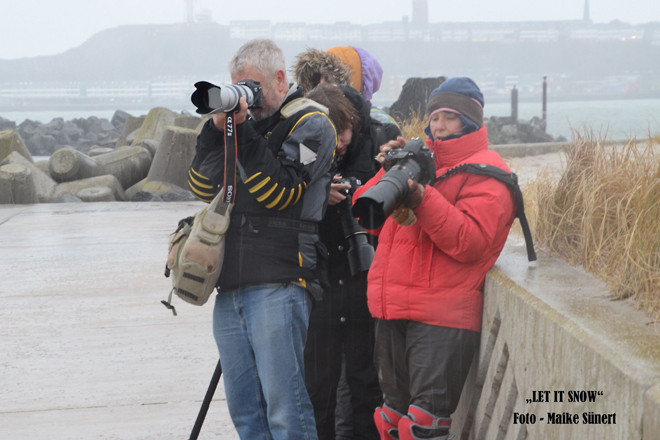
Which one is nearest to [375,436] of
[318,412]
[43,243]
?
[318,412]

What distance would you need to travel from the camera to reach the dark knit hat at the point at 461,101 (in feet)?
10.2

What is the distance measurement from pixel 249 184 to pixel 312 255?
13.5 inches

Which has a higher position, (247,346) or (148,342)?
(247,346)

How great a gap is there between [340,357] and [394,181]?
1.20 metres

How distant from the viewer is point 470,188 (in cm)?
301

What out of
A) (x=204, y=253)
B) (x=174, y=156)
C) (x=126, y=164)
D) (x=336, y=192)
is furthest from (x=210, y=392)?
(x=126, y=164)

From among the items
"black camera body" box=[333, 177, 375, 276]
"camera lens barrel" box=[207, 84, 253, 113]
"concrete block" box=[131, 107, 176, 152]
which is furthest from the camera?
"concrete block" box=[131, 107, 176, 152]

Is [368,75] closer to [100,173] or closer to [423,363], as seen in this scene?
[423,363]

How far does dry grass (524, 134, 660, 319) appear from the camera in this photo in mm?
2703

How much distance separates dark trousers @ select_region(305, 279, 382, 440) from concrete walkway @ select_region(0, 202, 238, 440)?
0.73 metres

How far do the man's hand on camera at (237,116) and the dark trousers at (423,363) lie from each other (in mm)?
870

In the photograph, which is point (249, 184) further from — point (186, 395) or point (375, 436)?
point (186, 395)

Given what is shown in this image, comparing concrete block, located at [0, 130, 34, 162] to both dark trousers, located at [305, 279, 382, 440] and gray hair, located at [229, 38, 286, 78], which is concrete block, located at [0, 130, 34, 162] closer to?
dark trousers, located at [305, 279, 382, 440]

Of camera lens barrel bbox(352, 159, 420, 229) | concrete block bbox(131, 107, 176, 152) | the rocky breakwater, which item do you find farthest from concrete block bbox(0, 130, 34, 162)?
camera lens barrel bbox(352, 159, 420, 229)
